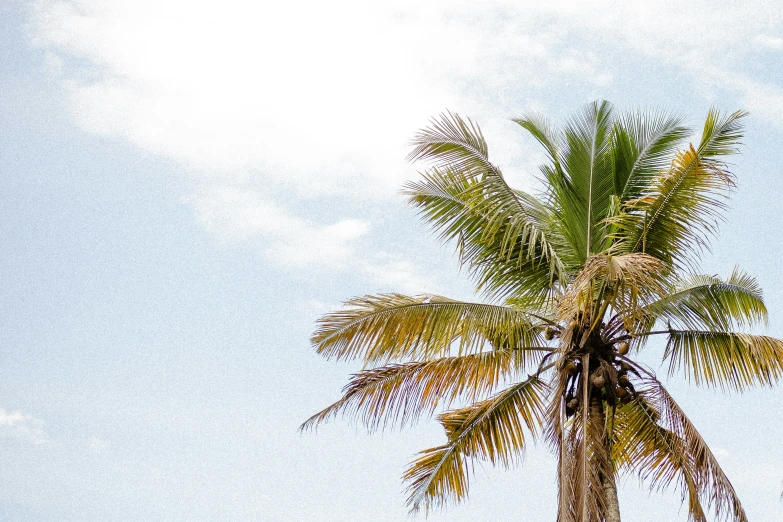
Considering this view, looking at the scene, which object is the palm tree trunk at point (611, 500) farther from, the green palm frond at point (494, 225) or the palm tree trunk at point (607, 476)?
the green palm frond at point (494, 225)

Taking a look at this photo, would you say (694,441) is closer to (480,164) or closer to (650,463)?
(650,463)

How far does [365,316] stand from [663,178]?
13.0ft

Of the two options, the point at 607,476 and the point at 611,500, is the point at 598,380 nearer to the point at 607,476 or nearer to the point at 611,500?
the point at 607,476

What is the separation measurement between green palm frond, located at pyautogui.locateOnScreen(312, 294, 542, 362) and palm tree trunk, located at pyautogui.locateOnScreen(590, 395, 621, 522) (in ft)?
4.02

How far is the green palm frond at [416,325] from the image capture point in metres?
13.2

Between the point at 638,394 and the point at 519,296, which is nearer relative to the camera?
the point at 638,394

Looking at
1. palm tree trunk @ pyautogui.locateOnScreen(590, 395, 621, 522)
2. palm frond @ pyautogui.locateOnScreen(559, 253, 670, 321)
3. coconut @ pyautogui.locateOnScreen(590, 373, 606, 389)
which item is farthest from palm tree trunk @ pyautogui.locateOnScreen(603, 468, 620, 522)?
palm frond @ pyautogui.locateOnScreen(559, 253, 670, 321)

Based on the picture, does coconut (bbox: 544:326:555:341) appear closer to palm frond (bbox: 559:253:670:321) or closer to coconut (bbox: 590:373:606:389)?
palm frond (bbox: 559:253:670:321)

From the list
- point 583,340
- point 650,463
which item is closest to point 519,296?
point 583,340

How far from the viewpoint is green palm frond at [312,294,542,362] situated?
43.4 ft

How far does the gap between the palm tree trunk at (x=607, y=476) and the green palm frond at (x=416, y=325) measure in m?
1.22

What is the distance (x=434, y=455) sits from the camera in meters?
13.5

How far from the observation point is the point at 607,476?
12.2 m

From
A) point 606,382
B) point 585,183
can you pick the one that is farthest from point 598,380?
point 585,183
